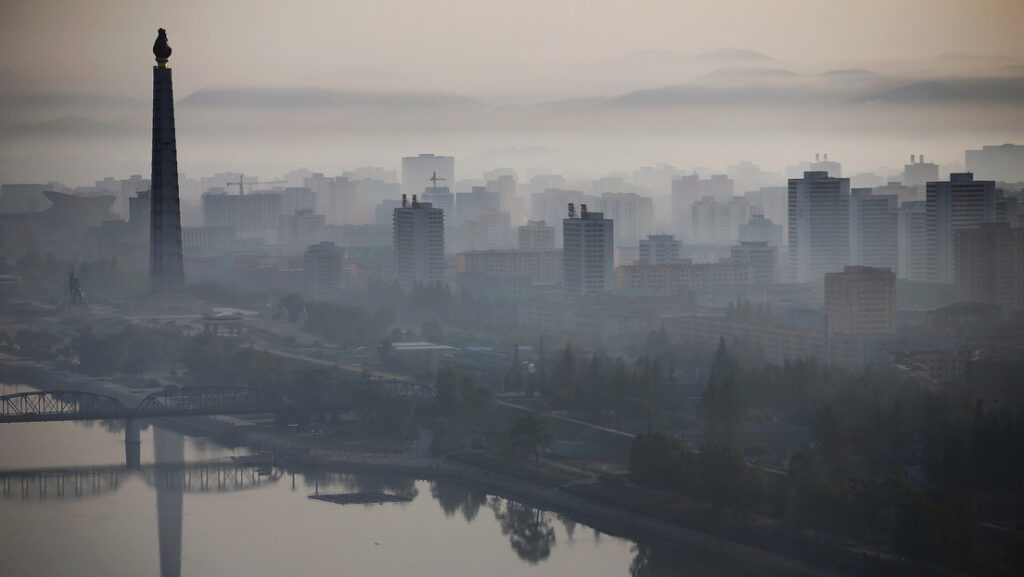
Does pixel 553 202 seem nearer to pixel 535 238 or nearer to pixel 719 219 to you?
pixel 719 219

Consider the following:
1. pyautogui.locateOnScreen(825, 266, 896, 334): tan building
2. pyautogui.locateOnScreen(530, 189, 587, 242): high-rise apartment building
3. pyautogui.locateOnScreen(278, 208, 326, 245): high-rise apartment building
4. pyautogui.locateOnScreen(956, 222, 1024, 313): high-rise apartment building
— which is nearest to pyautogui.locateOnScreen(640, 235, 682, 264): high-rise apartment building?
pyautogui.locateOnScreen(956, 222, 1024, 313): high-rise apartment building

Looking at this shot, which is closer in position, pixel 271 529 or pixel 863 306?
pixel 271 529

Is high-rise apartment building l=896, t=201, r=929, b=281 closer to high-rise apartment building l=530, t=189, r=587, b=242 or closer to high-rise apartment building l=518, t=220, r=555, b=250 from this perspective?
high-rise apartment building l=518, t=220, r=555, b=250

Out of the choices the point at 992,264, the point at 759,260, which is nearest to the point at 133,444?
the point at 992,264

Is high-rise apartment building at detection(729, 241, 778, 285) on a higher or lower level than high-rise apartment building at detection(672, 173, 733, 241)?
lower

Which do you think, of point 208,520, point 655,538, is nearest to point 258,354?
point 208,520

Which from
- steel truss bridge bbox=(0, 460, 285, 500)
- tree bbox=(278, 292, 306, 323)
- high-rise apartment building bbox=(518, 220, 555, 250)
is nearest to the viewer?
steel truss bridge bbox=(0, 460, 285, 500)

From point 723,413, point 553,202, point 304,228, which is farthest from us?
point 553,202
